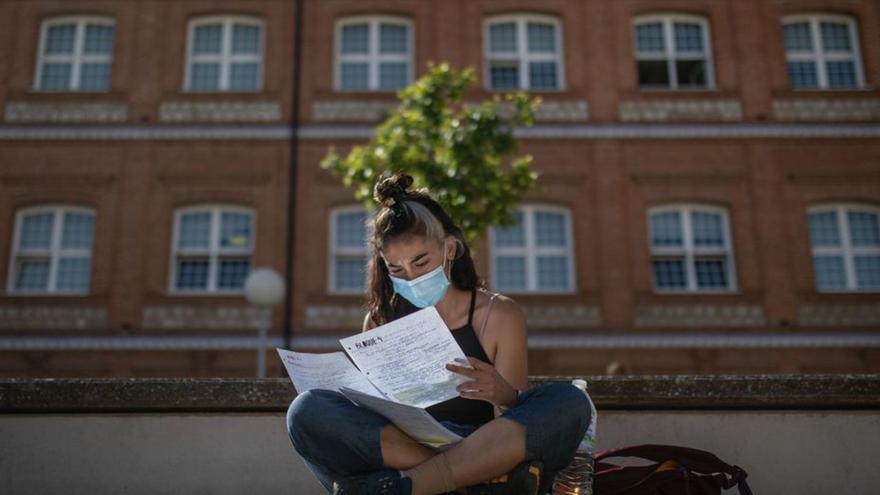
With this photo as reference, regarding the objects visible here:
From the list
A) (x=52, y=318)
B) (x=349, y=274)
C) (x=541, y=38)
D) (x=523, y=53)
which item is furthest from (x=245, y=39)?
(x=52, y=318)

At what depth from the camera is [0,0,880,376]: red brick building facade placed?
14797 mm

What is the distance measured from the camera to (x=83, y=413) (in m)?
4.45

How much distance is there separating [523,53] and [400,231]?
13596 millimetres

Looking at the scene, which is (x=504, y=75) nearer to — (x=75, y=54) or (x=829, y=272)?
(x=829, y=272)

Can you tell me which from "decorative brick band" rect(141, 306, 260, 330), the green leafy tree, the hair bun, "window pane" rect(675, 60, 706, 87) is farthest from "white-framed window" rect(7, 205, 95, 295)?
the hair bun

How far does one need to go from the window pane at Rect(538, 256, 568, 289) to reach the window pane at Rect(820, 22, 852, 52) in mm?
6987

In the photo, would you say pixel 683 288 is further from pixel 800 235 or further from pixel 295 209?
pixel 295 209

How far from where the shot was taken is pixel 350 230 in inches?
619

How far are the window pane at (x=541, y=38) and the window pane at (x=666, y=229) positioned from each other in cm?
399

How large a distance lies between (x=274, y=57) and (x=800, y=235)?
34.5 feet

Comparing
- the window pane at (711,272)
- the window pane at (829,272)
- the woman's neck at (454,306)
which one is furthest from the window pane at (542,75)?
the woman's neck at (454,306)


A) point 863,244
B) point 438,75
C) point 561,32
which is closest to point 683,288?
point 863,244

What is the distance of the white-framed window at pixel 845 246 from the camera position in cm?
1535

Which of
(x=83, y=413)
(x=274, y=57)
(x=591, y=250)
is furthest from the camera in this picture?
(x=274, y=57)
